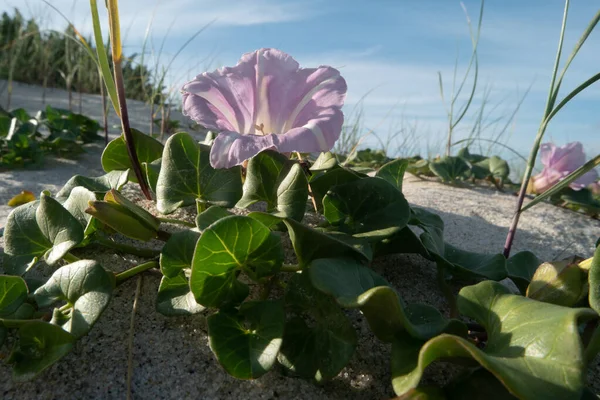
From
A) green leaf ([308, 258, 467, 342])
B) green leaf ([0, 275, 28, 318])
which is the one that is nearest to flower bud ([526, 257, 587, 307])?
green leaf ([308, 258, 467, 342])

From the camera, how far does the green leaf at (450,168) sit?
3027 millimetres

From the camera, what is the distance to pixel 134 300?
120cm

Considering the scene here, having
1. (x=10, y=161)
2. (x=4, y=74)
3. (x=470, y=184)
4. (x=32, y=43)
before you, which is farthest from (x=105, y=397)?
(x=32, y=43)

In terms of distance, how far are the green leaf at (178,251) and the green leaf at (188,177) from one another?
244mm

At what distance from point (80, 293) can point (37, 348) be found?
0.41 ft

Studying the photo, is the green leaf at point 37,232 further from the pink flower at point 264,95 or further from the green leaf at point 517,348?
the green leaf at point 517,348

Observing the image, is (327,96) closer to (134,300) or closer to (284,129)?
(284,129)

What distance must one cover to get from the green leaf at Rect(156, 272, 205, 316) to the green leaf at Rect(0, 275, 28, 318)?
0.28 metres

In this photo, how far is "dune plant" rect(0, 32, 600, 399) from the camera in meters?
0.88

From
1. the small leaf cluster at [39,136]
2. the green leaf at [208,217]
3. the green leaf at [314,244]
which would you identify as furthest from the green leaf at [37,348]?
the small leaf cluster at [39,136]

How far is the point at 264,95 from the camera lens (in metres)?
1.31

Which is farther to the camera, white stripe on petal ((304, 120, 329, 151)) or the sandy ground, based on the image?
white stripe on petal ((304, 120, 329, 151))

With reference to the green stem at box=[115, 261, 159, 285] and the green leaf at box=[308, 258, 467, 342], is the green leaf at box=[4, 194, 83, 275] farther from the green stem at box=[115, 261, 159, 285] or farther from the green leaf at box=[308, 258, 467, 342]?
the green leaf at box=[308, 258, 467, 342]

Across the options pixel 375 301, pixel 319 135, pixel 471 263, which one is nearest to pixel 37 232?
pixel 319 135
